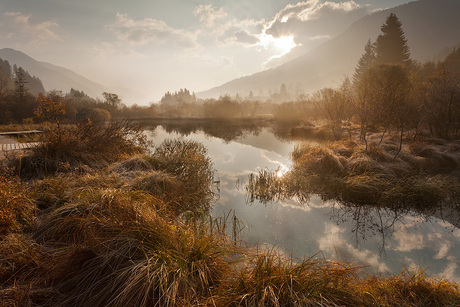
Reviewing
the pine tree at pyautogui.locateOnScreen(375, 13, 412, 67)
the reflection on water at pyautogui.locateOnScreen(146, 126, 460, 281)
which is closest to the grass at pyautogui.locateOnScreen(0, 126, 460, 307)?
the reflection on water at pyautogui.locateOnScreen(146, 126, 460, 281)

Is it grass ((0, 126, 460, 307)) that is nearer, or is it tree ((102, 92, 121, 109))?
grass ((0, 126, 460, 307))

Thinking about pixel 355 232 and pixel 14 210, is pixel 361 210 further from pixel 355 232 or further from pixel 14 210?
pixel 14 210

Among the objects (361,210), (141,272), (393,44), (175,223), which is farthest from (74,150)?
(393,44)

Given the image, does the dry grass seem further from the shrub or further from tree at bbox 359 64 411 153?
tree at bbox 359 64 411 153

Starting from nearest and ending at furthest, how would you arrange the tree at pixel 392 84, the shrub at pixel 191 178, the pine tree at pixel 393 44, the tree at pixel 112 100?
the shrub at pixel 191 178 → the tree at pixel 392 84 → the pine tree at pixel 393 44 → the tree at pixel 112 100

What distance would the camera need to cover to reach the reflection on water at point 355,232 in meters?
4.38

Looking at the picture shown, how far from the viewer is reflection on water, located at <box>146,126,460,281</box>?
4.38m

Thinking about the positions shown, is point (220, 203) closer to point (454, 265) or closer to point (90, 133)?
point (454, 265)

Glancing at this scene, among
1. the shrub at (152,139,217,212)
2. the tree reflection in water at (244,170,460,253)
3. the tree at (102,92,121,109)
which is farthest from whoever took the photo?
the tree at (102,92,121,109)

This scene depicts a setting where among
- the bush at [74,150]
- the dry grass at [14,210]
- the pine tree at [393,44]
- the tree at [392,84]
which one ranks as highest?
the pine tree at [393,44]

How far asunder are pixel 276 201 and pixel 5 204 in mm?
7095

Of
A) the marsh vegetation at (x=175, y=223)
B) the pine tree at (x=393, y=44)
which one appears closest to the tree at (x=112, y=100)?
the marsh vegetation at (x=175, y=223)

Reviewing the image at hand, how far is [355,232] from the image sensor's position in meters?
5.44

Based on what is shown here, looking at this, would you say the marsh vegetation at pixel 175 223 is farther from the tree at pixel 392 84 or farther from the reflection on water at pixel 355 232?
the tree at pixel 392 84
